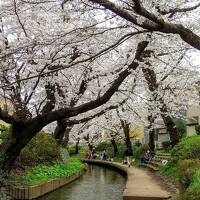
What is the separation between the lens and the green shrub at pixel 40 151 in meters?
19.5

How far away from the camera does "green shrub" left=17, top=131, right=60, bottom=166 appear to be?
1953 centimetres

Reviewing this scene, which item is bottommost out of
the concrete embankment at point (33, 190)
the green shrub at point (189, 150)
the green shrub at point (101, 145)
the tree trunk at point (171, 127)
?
the concrete embankment at point (33, 190)

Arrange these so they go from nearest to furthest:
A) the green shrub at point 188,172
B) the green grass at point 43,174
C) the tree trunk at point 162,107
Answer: the green shrub at point 188,172 → the green grass at point 43,174 → the tree trunk at point 162,107


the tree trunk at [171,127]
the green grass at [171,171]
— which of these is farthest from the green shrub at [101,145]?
the green grass at [171,171]

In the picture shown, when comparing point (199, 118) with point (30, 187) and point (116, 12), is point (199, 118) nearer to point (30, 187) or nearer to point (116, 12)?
point (30, 187)

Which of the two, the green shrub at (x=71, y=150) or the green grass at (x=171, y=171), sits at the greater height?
the green shrub at (x=71, y=150)

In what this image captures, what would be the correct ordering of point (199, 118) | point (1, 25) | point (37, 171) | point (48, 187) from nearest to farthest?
1. point (1, 25)
2. point (48, 187)
3. point (37, 171)
4. point (199, 118)

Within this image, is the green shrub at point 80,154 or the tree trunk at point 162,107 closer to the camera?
the tree trunk at point 162,107

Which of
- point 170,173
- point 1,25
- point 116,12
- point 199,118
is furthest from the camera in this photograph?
point 199,118

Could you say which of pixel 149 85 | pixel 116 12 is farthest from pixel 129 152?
pixel 116 12

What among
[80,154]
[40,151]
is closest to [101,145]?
[80,154]

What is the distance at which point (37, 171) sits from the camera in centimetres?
1859

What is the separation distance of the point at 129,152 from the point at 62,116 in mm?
19435

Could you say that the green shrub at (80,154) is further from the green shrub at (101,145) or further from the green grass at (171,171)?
the green grass at (171,171)
